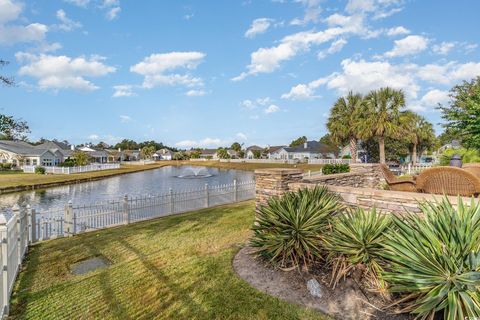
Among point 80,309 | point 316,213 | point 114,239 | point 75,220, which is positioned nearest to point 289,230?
point 316,213

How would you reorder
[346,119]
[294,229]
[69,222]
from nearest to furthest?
[294,229] → [69,222] → [346,119]

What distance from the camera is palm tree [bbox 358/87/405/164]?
89.7ft

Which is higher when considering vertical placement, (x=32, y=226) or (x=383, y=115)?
(x=383, y=115)

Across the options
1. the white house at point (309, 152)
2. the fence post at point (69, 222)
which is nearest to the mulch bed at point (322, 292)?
the fence post at point (69, 222)

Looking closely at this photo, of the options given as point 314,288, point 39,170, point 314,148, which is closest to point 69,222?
point 314,288

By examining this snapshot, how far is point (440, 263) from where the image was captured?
121 inches

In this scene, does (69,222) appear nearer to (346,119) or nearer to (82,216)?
(82,216)

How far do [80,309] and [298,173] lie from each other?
5008mm

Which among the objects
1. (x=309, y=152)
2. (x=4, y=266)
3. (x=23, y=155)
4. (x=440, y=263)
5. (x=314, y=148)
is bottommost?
(x=4, y=266)

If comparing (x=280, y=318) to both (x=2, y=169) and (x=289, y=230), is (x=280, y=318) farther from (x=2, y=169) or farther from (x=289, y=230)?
(x=2, y=169)

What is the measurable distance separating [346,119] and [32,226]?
29683mm

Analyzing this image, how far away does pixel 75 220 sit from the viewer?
8.62 meters

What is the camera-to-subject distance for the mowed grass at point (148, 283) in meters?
3.84

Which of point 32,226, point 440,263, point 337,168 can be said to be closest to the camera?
point 440,263
